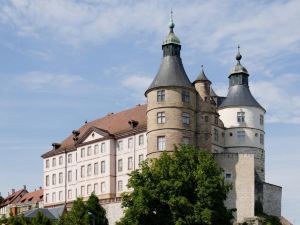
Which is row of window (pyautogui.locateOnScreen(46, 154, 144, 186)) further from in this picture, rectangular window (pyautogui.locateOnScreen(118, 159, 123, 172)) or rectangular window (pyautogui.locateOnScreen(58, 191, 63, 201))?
rectangular window (pyautogui.locateOnScreen(58, 191, 63, 201))

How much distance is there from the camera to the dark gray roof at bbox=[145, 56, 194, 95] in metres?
83.6

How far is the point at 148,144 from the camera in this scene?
84062mm

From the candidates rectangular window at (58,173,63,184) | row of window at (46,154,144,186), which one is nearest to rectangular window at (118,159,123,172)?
row of window at (46,154,144,186)

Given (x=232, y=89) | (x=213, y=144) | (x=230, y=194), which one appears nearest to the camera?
(x=230, y=194)

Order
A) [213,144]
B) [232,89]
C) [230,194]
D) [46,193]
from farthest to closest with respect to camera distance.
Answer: [46,193] < [232,89] < [213,144] < [230,194]

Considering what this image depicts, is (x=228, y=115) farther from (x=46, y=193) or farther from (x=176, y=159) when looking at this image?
(x=46, y=193)

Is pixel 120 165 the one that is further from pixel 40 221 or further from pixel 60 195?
pixel 40 221

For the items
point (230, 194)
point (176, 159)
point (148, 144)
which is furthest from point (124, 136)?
point (176, 159)

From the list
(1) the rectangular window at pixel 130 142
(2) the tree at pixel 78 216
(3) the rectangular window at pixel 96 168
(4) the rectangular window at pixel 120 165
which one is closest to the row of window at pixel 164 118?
(1) the rectangular window at pixel 130 142

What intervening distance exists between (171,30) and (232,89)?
11.8 meters

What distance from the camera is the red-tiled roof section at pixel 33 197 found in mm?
126812

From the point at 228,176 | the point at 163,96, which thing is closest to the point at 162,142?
the point at 163,96

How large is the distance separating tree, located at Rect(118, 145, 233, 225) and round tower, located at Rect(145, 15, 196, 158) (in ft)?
41.7

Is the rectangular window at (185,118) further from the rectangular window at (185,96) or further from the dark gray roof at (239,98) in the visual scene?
the dark gray roof at (239,98)
